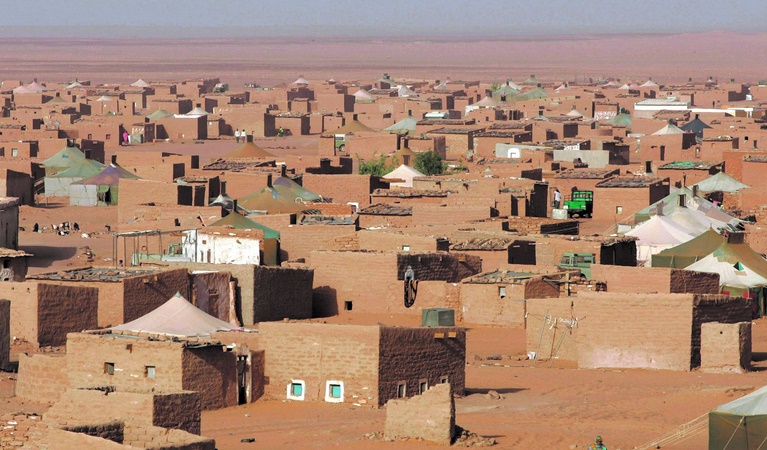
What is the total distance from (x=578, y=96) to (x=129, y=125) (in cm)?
2772

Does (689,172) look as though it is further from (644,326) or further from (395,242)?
(644,326)

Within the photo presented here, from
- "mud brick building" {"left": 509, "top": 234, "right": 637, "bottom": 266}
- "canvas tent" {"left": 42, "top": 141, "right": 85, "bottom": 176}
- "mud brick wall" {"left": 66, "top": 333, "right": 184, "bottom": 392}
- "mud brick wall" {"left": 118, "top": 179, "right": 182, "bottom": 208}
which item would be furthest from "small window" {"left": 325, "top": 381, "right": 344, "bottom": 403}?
"canvas tent" {"left": 42, "top": 141, "right": 85, "bottom": 176}

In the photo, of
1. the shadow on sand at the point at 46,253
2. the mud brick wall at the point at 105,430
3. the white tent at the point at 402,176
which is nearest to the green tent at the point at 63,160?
the white tent at the point at 402,176

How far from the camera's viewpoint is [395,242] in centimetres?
2759

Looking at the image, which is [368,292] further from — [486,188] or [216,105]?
[216,105]

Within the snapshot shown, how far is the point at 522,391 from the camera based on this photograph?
19.7 m

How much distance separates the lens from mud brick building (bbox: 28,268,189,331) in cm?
2202

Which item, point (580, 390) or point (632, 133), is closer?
point (580, 390)

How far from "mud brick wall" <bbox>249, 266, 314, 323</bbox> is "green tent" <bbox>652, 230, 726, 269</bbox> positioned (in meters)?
6.38

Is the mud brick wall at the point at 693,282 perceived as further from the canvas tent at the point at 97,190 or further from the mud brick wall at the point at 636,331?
the canvas tent at the point at 97,190

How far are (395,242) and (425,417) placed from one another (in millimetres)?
11591

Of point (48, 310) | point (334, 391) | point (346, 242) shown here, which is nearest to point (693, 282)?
point (346, 242)

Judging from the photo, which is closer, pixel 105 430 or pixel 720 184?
pixel 105 430

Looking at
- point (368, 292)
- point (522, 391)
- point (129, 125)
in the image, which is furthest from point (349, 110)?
point (522, 391)
